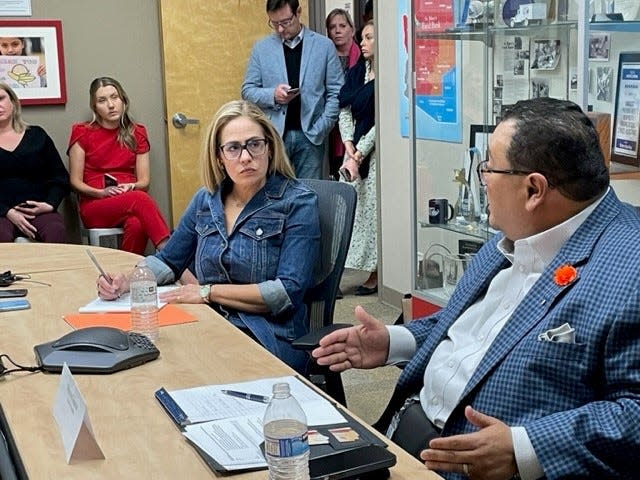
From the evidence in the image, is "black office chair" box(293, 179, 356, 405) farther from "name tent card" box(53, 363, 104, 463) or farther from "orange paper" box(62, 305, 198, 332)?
"name tent card" box(53, 363, 104, 463)

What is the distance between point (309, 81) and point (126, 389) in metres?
3.56

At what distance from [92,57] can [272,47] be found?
110 centimetres

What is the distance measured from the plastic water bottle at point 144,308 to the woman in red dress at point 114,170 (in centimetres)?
265

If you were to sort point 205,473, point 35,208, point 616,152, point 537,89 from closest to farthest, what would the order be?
1. point 205,473
2. point 616,152
3. point 537,89
4. point 35,208

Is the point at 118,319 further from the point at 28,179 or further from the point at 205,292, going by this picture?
the point at 28,179

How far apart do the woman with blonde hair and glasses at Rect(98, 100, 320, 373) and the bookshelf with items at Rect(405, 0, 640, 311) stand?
99 centimetres

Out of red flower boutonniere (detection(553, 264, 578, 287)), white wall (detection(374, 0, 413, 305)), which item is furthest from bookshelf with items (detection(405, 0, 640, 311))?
red flower boutonniere (detection(553, 264, 578, 287))

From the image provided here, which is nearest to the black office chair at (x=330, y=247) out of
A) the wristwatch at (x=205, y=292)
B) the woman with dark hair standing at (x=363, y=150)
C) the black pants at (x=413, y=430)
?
the wristwatch at (x=205, y=292)

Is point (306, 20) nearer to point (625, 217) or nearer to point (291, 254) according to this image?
point (291, 254)

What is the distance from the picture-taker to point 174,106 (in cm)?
552

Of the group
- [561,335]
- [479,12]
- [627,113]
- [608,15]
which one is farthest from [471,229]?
[561,335]

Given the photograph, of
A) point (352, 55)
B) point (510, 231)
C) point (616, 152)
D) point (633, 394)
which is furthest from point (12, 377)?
point (352, 55)

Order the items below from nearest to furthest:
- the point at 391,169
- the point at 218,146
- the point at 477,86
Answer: the point at 218,146 < the point at 477,86 < the point at 391,169

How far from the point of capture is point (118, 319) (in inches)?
91.1
